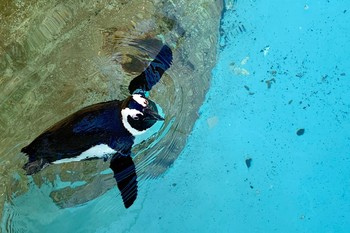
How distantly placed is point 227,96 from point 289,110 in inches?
8.8

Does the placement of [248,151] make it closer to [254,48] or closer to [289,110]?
[289,110]

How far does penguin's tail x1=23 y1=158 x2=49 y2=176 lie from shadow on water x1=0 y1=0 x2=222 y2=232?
0.10 metres

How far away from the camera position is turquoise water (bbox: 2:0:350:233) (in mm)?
1597

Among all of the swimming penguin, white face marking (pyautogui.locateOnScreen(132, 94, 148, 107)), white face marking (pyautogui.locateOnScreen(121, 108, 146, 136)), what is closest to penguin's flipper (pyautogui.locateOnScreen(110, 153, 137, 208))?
the swimming penguin

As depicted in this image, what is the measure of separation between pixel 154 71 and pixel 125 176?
368 mm

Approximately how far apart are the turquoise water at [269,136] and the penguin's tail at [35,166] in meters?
0.36

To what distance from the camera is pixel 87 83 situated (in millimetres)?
1561

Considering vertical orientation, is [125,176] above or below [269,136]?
above

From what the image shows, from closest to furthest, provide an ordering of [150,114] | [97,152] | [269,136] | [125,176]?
[150,114] → [97,152] → [125,176] → [269,136]

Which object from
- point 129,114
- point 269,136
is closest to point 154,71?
point 129,114

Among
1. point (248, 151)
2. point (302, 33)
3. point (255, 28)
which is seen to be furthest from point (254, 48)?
point (248, 151)

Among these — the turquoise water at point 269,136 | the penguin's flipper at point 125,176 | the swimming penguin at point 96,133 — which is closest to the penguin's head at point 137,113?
the swimming penguin at point 96,133

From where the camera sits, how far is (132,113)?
4.10ft

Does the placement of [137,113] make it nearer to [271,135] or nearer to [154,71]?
[154,71]
